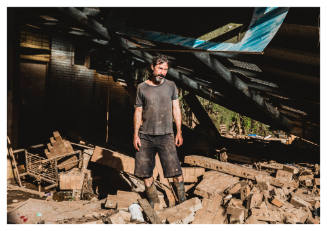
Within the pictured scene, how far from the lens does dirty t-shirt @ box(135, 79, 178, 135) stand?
12.5 feet

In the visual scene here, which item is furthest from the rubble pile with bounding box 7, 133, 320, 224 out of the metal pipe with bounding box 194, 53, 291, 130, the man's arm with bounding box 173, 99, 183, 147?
the metal pipe with bounding box 194, 53, 291, 130

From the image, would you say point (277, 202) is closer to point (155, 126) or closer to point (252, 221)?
point (252, 221)

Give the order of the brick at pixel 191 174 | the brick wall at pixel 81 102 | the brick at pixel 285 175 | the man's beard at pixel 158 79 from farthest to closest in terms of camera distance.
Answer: the brick wall at pixel 81 102 < the brick at pixel 191 174 < the brick at pixel 285 175 < the man's beard at pixel 158 79

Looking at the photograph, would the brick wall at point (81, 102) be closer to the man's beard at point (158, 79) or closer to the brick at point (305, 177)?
the man's beard at point (158, 79)

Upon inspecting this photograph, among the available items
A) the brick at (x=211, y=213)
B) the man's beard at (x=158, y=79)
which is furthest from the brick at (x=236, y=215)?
the man's beard at (x=158, y=79)

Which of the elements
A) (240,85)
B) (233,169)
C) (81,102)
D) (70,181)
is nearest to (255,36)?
(240,85)

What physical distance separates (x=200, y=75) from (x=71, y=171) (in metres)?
4.47

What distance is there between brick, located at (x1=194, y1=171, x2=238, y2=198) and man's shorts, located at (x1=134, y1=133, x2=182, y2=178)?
34.3 inches

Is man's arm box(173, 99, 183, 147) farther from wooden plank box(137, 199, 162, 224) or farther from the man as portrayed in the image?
wooden plank box(137, 199, 162, 224)

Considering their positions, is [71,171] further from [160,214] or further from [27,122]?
[160,214]

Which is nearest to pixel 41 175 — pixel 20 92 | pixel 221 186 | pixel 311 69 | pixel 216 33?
pixel 20 92

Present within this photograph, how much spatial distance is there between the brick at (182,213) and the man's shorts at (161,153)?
0.57m

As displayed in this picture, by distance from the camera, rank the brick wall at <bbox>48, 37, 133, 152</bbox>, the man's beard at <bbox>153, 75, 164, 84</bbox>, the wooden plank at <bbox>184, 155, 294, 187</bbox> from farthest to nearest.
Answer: the brick wall at <bbox>48, 37, 133, 152</bbox>
the wooden plank at <bbox>184, 155, 294, 187</bbox>
the man's beard at <bbox>153, 75, 164, 84</bbox>

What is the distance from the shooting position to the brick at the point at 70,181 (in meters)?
5.87
